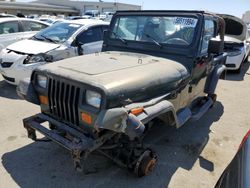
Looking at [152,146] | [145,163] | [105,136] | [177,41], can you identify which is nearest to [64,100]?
[105,136]

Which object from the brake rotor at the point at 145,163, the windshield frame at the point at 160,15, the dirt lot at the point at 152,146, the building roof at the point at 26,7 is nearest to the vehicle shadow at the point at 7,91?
the dirt lot at the point at 152,146

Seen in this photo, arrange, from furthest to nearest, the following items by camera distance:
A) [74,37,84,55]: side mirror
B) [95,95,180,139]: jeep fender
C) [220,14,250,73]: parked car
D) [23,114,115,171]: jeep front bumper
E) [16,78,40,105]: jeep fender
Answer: [220,14,250,73]: parked car
[74,37,84,55]: side mirror
[16,78,40,105]: jeep fender
[23,114,115,171]: jeep front bumper
[95,95,180,139]: jeep fender

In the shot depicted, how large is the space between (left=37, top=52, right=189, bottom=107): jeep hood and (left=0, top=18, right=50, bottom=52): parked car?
563 centimetres

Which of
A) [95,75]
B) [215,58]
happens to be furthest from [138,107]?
[215,58]

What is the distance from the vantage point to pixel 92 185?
10.7 ft

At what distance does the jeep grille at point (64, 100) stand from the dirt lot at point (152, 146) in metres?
0.76

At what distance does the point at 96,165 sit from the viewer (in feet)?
12.0

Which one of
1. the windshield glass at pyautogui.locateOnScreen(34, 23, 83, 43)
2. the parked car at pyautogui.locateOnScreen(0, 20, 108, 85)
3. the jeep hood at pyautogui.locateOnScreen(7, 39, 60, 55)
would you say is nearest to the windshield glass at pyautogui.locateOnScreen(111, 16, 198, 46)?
the parked car at pyautogui.locateOnScreen(0, 20, 108, 85)

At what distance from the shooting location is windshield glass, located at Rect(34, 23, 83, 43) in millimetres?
7059

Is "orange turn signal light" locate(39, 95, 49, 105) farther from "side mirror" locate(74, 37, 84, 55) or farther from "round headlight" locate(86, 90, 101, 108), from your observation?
"side mirror" locate(74, 37, 84, 55)

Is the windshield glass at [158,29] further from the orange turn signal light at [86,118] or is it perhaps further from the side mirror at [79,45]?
the side mirror at [79,45]

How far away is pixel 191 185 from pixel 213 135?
1.59 m

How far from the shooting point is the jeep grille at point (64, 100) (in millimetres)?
3025

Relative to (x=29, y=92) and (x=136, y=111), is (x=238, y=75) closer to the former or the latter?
(x=136, y=111)
